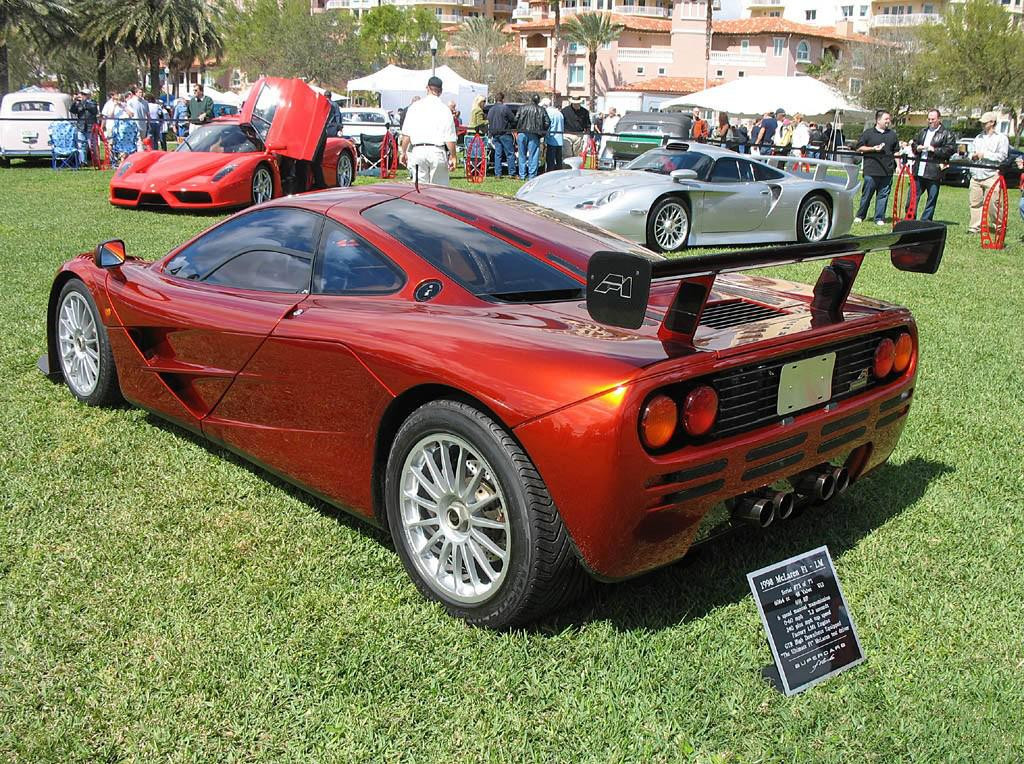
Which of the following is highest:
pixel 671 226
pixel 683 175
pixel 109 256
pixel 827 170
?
pixel 827 170

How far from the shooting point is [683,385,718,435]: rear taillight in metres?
2.53

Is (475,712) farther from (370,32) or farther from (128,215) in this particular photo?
(370,32)


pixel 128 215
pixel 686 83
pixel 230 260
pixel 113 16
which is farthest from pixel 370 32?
pixel 230 260

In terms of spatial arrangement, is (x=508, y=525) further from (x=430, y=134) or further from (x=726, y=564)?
(x=430, y=134)

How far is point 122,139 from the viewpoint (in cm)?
2011

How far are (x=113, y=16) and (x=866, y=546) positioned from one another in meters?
46.0

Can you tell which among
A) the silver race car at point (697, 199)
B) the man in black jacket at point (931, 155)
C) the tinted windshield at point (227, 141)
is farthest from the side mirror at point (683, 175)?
the tinted windshield at point (227, 141)

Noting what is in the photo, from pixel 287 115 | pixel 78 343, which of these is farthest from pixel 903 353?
pixel 287 115

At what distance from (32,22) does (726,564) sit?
42572mm

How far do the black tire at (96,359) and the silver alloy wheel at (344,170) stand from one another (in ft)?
35.7

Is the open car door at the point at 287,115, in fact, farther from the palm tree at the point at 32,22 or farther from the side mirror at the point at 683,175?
the palm tree at the point at 32,22

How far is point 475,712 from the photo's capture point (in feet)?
8.18

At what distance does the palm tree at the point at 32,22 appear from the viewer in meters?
35.5

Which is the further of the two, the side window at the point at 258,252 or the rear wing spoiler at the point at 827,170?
the rear wing spoiler at the point at 827,170
